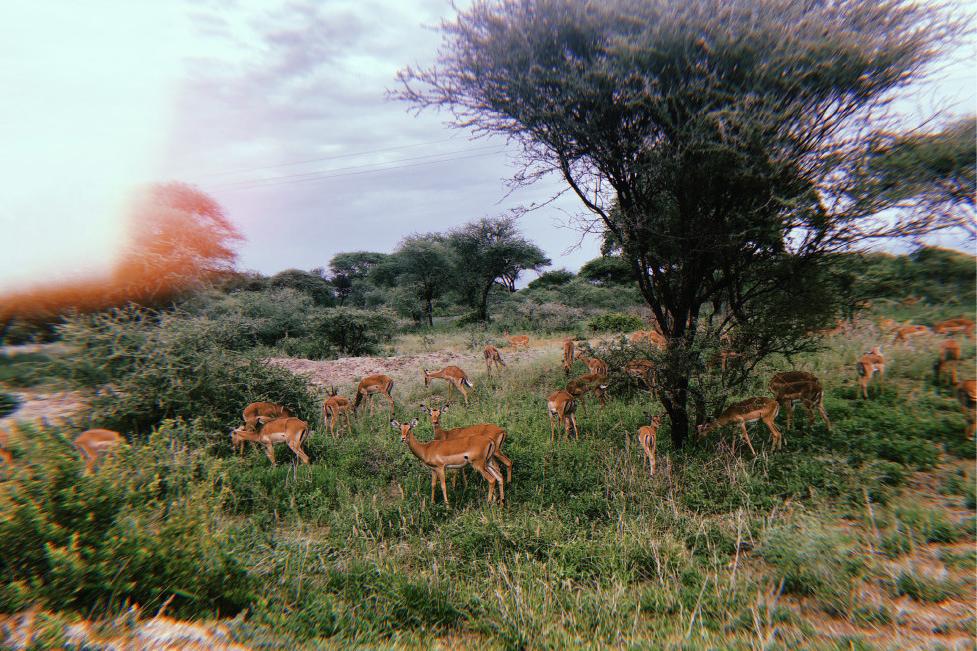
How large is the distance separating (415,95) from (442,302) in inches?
1309

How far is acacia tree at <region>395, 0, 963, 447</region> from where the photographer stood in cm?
533

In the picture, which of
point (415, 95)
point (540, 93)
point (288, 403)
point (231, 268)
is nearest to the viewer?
point (540, 93)

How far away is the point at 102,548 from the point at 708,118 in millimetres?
7280

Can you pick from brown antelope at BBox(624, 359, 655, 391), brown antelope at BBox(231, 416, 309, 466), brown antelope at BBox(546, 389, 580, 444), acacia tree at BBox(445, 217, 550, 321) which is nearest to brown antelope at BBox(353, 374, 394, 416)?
brown antelope at BBox(231, 416, 309, 466)

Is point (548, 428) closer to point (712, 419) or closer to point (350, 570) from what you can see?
point (712, 419)

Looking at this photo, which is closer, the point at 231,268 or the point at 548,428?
the point at 548,428

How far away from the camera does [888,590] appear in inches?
128

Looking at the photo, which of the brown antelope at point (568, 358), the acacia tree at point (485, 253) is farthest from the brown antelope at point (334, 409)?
the acacia tree at point (485, 253)

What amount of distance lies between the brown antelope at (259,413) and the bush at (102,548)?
3733 mm

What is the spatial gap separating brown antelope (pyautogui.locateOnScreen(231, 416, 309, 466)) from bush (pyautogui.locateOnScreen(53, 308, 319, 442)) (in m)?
0.91

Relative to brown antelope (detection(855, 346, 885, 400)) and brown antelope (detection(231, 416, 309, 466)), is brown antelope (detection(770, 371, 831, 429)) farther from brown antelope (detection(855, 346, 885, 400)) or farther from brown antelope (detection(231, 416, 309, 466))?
brown antelope (detection(231, 416, 309, 466))

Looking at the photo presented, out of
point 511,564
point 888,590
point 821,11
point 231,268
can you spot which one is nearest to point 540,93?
point 821,11

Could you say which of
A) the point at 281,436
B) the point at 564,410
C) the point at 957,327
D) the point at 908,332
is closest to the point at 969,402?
the point at 957,327

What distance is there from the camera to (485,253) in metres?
31.8
